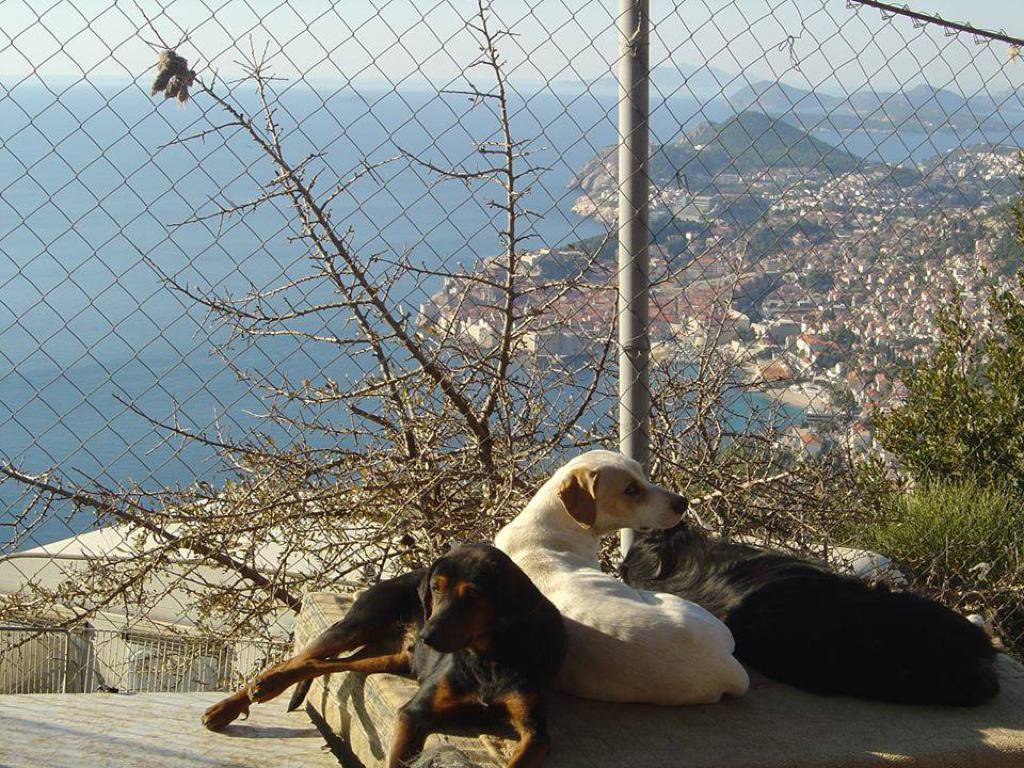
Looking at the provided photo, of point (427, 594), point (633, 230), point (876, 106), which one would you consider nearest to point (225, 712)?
point (427, 594)

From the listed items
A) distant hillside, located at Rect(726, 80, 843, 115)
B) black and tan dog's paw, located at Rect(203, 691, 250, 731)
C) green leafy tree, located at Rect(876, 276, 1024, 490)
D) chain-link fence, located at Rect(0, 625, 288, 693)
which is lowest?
chain-link fence, located at Rect(0, 625, 288, 693)

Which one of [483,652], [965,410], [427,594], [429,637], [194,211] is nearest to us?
[429,637]

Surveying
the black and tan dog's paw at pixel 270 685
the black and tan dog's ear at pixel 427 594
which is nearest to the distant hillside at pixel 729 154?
the black and tan dog's ear at pixel 427 594

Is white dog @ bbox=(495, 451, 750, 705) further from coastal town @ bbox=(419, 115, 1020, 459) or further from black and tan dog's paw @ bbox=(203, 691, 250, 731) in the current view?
coastal town @ bbox=(419, 115, 1020, 459)

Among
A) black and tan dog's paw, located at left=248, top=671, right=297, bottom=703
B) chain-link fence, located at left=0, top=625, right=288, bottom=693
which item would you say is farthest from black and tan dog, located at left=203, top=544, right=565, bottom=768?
chain-link fence, located at left=0, top=625, right=288, bottom=693

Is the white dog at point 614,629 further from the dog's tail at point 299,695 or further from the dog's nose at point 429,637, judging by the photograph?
the dog's tail at point 299,695

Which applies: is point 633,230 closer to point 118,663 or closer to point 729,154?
point 729,154
